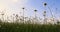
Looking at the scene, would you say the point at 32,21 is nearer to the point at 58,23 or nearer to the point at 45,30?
the point at 58,23

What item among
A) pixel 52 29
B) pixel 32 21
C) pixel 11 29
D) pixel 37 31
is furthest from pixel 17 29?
pixel 32 21

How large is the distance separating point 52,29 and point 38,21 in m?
1.58

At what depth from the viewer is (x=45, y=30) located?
5.41 meters

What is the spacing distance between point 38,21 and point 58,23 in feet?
2.94

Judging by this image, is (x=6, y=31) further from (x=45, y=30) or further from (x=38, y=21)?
(x=38, y=21)

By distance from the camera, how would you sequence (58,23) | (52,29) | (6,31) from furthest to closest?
1. (58,23)
2. (52,29)
3. (6,31)

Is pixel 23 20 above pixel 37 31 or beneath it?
above

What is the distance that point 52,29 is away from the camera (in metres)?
5.62

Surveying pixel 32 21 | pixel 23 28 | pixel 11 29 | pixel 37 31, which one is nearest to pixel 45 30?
pixel 37 31

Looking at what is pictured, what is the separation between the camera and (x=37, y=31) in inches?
206

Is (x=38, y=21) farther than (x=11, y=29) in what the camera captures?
Yes

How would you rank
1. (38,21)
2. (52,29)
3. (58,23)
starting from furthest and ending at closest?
(38,21)
(58,23)
(52,29)

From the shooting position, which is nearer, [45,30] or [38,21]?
[45,30]

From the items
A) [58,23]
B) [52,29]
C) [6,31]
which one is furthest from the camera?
[58,23]
